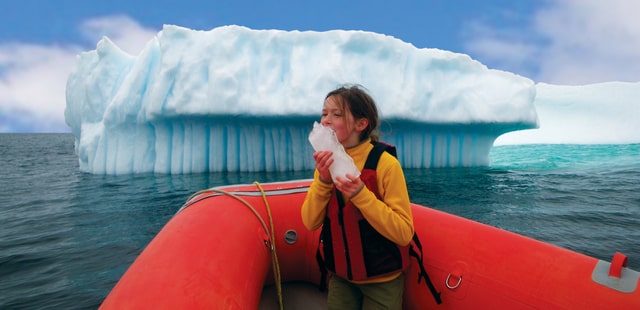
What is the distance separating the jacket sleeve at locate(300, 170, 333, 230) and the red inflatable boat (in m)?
0.34

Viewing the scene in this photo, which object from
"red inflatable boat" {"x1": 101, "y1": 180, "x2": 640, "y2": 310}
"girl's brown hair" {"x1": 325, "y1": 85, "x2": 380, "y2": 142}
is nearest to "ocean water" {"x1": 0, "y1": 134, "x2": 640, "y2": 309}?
"red inflatable boat" {"x1": 101, "y1": 180, "x2": 640, "y2": 310}

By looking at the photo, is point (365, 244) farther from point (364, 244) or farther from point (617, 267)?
point (617, 267)

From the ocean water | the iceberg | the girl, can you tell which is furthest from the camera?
the iceberg

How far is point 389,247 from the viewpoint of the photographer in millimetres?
1432

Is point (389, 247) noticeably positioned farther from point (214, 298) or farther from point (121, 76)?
point (121, 76)

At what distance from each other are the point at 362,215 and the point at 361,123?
34 cm

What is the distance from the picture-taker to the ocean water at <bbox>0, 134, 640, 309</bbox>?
10.5 feet

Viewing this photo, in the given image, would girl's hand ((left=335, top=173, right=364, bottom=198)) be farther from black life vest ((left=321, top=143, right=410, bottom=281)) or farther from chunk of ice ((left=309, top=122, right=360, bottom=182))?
black life vest ((left=321, top=143, right=410, bottom=281))

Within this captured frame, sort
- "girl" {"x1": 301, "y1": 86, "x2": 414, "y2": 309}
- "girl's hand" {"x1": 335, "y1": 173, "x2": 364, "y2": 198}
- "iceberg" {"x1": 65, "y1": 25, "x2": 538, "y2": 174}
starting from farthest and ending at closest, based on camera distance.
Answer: "iceberg" {"x1": 65, "y1": 25, "x2": 538, "y2": 174} < "girl" {"x1": 301, "y1": 86, "x2": 414, "y2": 309} < "girl's hand" {"x1": 335, "y1": 173, "x2": 364, "y2": 198}

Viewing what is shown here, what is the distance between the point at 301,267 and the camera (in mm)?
2156

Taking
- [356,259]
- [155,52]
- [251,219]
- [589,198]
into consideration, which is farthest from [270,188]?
[155,52]

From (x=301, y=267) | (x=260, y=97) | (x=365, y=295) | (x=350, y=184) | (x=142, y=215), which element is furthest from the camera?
(x=260, y=97)

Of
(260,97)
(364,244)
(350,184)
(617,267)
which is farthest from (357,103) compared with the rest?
(260,97)

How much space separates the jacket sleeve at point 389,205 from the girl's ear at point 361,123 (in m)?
0.13
